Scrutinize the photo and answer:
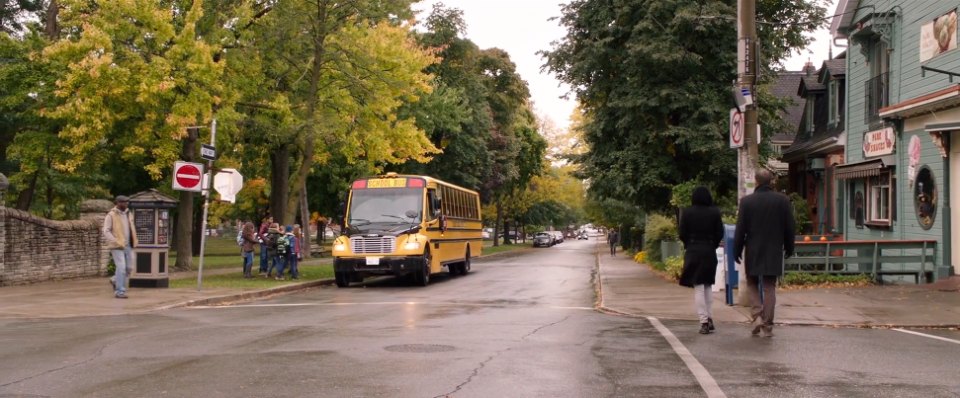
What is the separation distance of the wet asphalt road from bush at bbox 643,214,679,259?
1597 cm

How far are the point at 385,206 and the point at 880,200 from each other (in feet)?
39.8

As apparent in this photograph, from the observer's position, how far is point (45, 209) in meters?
31.0

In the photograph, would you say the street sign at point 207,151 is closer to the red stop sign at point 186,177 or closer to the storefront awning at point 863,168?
the red stop sign at point 186,177

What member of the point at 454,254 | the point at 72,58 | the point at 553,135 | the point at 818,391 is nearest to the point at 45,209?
the point at 72,58

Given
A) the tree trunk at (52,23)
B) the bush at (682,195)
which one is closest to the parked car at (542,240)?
the tree trunk at (52,23)

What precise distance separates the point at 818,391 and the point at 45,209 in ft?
98.8

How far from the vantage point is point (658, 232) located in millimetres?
29344

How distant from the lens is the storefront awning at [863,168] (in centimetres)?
1972

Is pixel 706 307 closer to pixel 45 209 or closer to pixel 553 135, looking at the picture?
pixel 45 209

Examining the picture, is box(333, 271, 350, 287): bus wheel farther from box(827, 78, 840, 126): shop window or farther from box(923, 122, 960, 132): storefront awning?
box(827, 78, 840, 126): shop window

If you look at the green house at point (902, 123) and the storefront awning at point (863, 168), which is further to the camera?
the storefront awning at point (863, 168)

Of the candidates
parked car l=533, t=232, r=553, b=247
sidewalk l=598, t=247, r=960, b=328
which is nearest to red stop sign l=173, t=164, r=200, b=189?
sidewalk l=598, t=247, r=960, b=328

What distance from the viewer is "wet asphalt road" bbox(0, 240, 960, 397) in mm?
6984

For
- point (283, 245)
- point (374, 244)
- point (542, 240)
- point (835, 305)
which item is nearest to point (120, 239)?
point (283, 245)
